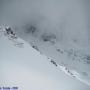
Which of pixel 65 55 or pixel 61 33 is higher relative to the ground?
pixel 61 33

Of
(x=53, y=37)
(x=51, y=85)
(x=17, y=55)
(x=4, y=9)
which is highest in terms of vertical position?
(x=4, y=9)

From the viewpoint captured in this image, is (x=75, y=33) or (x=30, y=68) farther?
(x=75, y=33)

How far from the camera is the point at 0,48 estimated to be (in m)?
2.93

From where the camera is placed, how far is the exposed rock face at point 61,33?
2.96 meters

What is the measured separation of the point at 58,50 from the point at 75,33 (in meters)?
0.29

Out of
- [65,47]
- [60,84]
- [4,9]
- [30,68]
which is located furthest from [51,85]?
[4,9]

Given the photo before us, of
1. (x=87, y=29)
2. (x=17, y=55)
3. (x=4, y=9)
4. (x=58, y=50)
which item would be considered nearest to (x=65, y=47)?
(x=58, y=50)

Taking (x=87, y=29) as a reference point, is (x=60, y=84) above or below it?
below

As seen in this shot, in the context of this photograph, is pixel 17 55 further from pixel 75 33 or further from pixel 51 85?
pixel 75 33

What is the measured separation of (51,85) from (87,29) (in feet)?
2.52

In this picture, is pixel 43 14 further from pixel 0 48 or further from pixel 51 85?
pixel 51 85

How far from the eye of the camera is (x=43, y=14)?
3.12 meters

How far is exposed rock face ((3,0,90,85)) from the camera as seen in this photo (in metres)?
2.96

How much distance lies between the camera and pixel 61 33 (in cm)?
309
